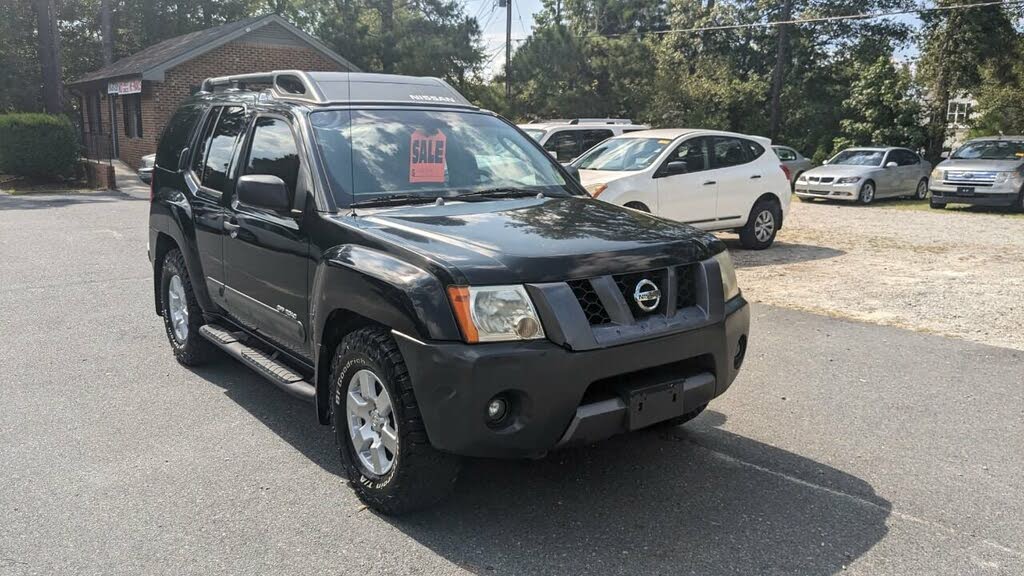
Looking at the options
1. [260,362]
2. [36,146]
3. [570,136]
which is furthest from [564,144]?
[36,146]

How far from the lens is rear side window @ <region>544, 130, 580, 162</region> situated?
14.3 metres

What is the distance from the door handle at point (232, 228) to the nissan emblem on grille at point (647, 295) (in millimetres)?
2519

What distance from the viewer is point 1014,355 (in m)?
6.30

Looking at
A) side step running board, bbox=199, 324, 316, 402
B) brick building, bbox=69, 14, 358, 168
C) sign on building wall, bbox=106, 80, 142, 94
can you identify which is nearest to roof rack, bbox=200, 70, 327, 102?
side step running board, bbox=199, 324, 316, 402

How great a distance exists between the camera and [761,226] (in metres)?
12.0

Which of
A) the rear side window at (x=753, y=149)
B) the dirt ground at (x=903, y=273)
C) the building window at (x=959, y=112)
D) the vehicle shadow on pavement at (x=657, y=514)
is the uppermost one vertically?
the building window at (x=959, y=112)

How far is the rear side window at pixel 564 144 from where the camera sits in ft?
46.9

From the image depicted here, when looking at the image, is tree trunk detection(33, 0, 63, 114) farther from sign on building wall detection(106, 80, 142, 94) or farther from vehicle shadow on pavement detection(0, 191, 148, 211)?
vehicle shadow on pavement detection(0, 191, 148, 211)

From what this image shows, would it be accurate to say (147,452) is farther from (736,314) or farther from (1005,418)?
(1005,418)

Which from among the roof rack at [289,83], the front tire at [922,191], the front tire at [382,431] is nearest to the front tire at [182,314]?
the roof rack at [289,83]

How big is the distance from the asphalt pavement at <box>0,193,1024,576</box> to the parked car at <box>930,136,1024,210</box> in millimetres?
13489

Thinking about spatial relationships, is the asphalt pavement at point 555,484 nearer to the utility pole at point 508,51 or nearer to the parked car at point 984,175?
the parked car at point 984,175

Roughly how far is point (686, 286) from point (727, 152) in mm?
8492

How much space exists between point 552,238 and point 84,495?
252 cm
